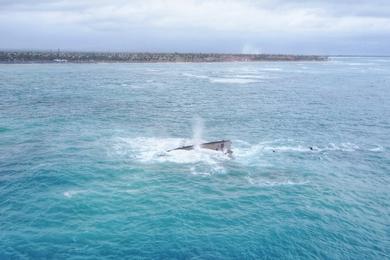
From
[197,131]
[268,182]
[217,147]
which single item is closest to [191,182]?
[268,182]

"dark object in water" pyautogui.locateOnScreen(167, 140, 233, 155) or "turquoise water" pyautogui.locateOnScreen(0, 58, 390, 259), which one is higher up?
"dark object in water" pyautogui.locateOnScreen(167, 140, 233, 155)

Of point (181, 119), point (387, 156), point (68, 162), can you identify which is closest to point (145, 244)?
point (68, 162)

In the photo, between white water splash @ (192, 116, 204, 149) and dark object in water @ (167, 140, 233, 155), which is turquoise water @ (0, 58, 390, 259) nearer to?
white water splash @ (192, 116, 204, 149)

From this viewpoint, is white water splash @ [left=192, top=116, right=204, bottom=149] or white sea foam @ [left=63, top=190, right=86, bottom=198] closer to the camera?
white sea foam @ [left=63, top=190, right=86, bottom=198]

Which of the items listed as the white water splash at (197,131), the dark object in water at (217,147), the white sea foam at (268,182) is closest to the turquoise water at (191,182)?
the white sea foam at (268,182)

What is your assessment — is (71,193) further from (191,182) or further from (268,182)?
(268,182)

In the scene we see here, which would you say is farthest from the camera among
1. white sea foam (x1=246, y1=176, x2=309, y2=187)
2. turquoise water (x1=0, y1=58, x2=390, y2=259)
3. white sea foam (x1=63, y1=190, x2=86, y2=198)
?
white sea foam (x1=246, y1=176, x2=309, y2=187)

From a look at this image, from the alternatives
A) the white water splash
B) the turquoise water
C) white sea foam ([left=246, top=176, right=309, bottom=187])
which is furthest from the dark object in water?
white sea foam ([left=246, top=176, right=309, bottom=187])

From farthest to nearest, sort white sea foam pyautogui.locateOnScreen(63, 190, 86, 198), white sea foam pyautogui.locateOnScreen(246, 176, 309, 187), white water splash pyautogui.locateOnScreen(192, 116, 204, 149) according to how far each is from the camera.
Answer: white water splash pyautogui.locateOnScreen(192, 116, 204, 149) → white sea foam pyautogui.locateOnScreen(246, 176, 309, 187) → white sea foam pyautogui.locateOnScreen(63, 190, 86, 198)

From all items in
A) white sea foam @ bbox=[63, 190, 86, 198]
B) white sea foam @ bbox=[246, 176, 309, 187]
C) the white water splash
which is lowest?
white sea foam @ bbox=[63, 190, 86, 198]
